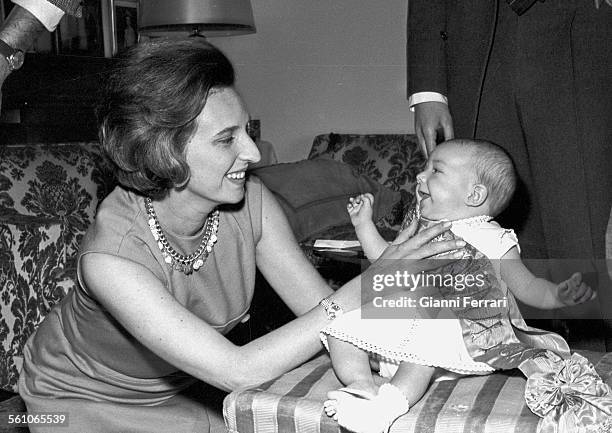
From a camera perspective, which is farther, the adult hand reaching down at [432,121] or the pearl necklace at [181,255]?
the adult hand reaching down at [432,121]

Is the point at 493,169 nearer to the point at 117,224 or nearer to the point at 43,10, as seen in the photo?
the point at 117,224

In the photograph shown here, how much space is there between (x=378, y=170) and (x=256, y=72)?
1.19 meters

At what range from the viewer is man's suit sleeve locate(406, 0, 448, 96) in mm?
1967

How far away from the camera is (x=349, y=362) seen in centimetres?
139

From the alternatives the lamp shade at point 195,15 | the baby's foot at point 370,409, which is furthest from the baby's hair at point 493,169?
the lamp shade at point 195,15

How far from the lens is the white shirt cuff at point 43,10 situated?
4.67ft

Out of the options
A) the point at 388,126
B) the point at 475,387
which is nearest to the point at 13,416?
the point at 475,387

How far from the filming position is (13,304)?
7.20 ft

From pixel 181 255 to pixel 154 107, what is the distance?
11.4 inches

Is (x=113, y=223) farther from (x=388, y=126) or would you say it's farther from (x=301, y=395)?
(x=388, y=126)

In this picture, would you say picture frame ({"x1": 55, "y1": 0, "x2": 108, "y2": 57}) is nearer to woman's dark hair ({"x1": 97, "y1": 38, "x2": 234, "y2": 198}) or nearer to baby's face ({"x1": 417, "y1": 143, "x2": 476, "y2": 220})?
woman's dark hair ({"x1": 97, "y1": 38, "x2": 234, "y2": 198})

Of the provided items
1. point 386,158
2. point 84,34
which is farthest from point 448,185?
point 84,34

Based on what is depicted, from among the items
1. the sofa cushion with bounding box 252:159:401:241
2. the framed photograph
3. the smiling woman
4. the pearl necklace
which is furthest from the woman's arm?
the framed photograph

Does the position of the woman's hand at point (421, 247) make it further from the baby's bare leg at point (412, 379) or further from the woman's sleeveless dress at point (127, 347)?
the woman's sleeveless dress at point (127, 347)
